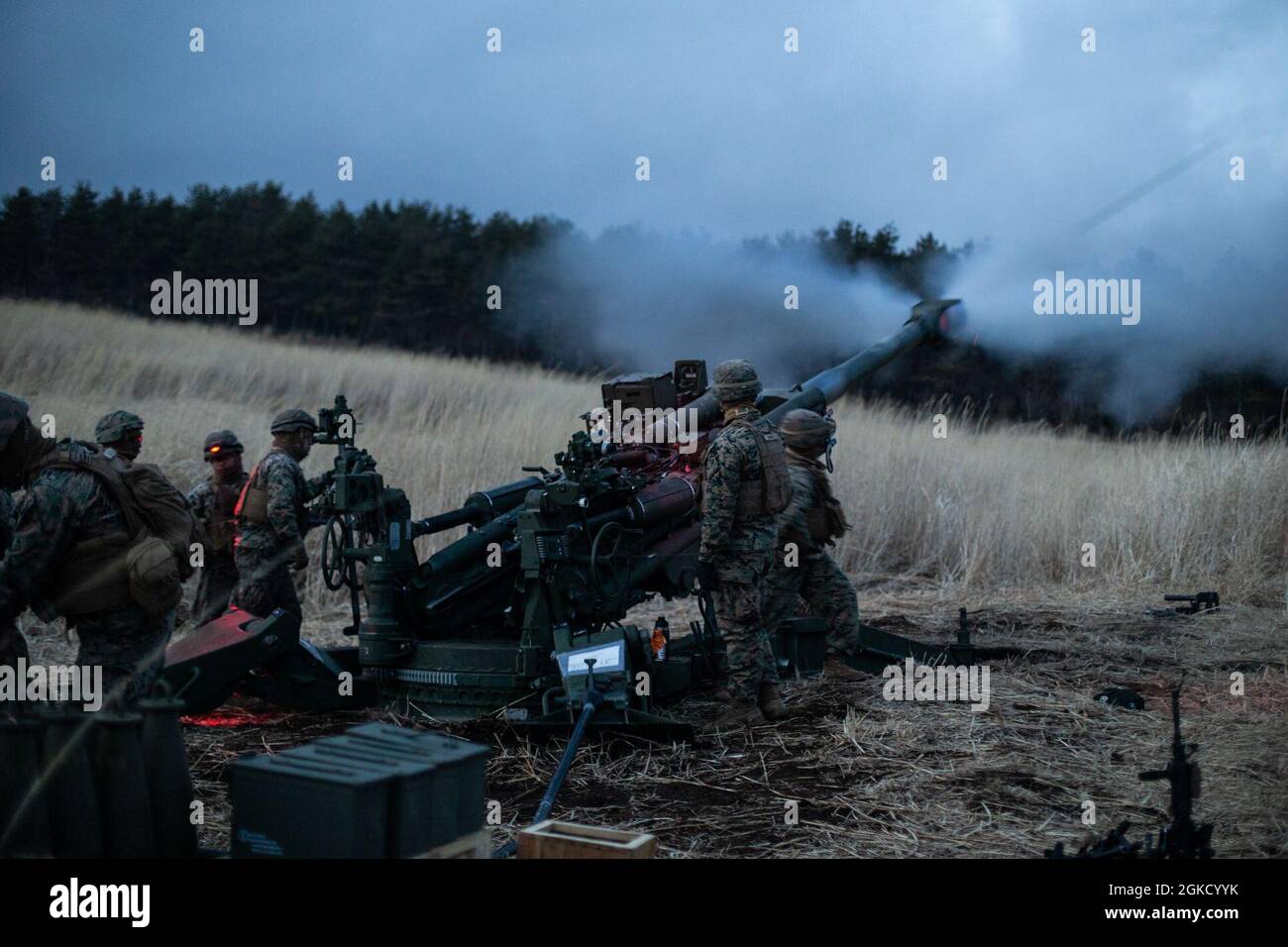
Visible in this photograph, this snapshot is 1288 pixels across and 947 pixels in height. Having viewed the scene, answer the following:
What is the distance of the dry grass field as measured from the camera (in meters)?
6.03

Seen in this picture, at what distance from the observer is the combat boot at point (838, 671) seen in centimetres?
872

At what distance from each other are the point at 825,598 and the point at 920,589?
468 cm

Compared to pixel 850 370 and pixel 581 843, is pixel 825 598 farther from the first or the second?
pixel 581 843

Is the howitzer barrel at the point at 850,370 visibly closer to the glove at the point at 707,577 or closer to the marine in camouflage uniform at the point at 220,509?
the glove at the point at 707,577

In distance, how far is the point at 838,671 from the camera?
28.8ft

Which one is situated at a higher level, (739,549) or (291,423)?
(291,423)

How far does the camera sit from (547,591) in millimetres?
7531

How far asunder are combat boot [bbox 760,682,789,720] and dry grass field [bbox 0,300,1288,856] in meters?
0.11

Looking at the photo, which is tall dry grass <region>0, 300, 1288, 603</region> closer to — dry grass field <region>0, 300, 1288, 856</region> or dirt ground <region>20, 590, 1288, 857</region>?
dry grass field <region>0, 300, 1288, 856</region>

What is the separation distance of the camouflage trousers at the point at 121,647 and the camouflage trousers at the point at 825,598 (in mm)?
4372

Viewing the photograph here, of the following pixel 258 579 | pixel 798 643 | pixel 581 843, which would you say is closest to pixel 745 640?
pixel 798 643

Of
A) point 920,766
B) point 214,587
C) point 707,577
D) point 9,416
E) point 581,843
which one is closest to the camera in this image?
point 581,843

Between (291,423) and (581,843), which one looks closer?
(581,843)
